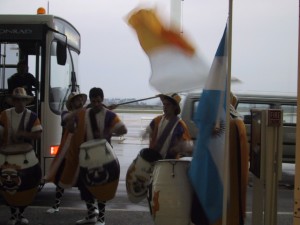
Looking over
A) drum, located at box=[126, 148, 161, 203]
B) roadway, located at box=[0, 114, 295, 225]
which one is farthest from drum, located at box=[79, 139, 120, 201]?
roadway, located at box=[0, 114, 295, 225]

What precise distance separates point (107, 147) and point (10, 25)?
3.28 meters

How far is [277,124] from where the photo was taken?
4.08 meters

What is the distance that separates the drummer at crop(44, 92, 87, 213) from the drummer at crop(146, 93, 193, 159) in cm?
135

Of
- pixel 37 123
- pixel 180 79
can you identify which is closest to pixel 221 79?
pixel 180 79

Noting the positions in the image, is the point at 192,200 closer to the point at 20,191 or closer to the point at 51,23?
the point at 20,191

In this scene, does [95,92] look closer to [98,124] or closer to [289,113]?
[98,124]

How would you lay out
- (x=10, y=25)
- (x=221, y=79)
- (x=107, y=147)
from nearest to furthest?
1. (x=221, y=79)
2. (x=107, y=147)
3. (x=10, y=25)

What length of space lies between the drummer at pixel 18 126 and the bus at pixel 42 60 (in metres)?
1.43

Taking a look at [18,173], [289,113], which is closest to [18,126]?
[18,173]

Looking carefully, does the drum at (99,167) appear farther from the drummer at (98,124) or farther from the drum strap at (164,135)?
the drum strap at (164,135)

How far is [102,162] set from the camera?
5.42m

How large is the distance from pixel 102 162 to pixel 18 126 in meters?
1.21

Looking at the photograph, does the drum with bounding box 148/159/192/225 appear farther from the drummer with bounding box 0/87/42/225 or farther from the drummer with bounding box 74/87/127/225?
the drummer with bounding box 0/87/42/225

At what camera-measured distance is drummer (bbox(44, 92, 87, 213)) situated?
6164 mm
